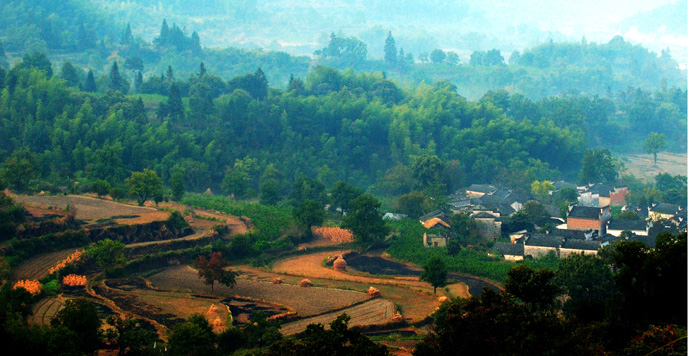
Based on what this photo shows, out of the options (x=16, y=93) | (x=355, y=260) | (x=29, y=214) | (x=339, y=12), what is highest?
(x=339, y=12)

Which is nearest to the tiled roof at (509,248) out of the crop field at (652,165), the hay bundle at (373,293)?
the hay bundle at (373,293)

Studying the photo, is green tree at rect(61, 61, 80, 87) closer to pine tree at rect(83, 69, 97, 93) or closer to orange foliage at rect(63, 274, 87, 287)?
pine tree at rect(83, 69, 97, 93)

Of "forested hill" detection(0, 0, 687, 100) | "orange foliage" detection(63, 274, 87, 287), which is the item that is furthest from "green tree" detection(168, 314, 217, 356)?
"forested hill" detection(0, 0, 687, 100)

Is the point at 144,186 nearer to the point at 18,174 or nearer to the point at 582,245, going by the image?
the point at 18,174

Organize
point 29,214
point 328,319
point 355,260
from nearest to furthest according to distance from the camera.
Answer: point 328,319
point 29,214
point 355,260

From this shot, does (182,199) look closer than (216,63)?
Yes

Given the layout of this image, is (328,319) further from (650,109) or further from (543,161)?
(650,109)

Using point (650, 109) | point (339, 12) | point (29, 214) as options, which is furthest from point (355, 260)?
point (339, 12)
